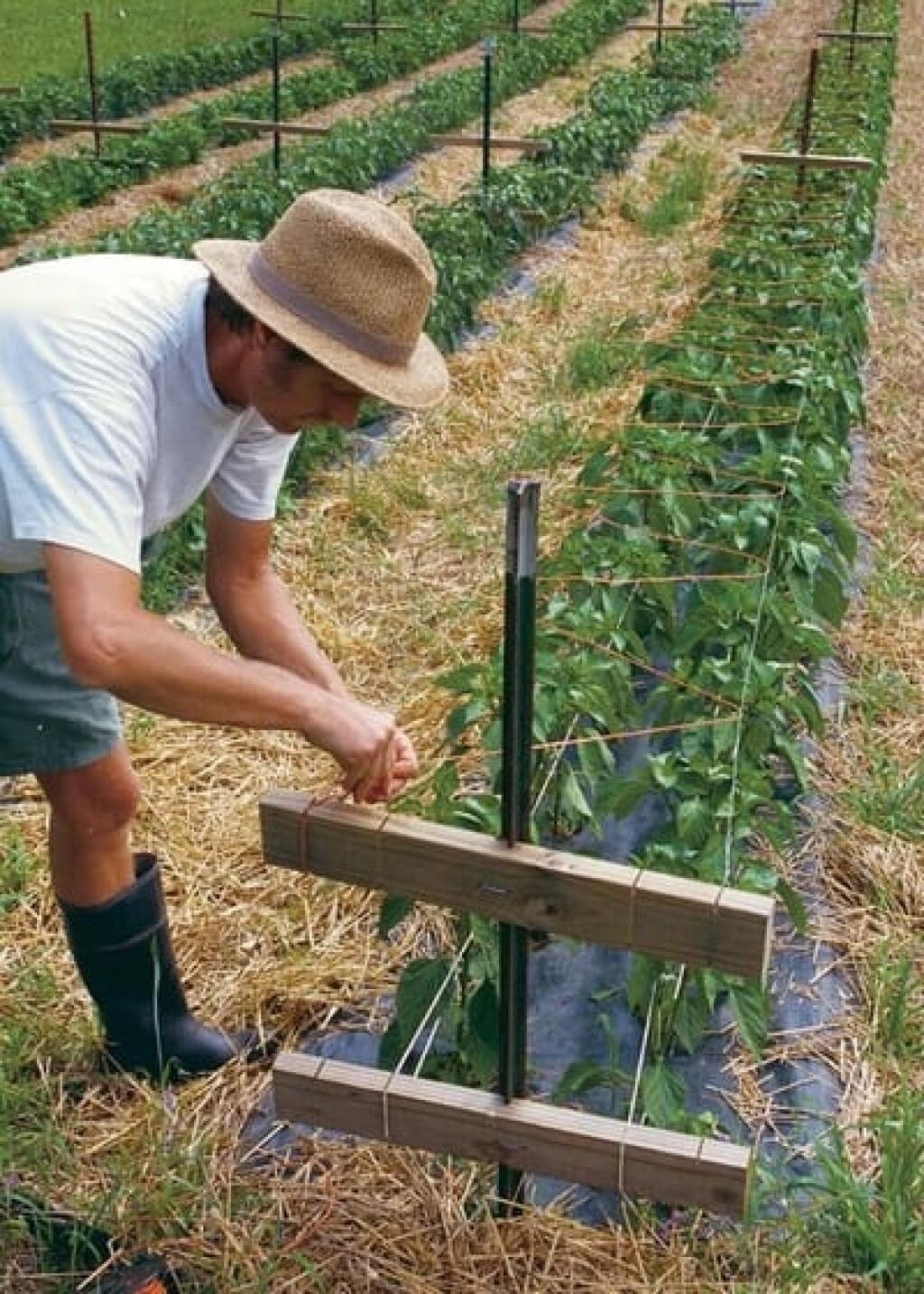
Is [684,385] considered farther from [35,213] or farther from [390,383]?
[35,213]

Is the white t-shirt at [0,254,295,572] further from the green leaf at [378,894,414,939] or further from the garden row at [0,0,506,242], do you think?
the garden row at [0,0,506,242]

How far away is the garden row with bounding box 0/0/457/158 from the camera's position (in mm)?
12812

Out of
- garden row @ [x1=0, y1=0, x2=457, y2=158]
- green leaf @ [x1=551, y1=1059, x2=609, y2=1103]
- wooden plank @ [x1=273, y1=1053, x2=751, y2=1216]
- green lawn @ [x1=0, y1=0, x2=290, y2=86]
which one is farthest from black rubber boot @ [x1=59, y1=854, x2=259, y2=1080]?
green lawn @ [x1=0, y1=0, x2=290, y2=86]

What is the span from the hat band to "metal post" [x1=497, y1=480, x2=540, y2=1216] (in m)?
0.26

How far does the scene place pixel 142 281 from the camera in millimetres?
2312

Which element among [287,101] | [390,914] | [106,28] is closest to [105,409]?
[390,914]

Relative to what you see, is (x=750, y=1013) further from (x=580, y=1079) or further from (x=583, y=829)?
(x=583, y=829)

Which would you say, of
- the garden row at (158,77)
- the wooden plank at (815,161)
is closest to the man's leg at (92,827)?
the wooden plank at (815,161)

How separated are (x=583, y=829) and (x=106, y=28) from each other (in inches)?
664

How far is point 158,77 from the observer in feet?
48.9

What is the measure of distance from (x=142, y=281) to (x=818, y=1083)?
1.80 meters

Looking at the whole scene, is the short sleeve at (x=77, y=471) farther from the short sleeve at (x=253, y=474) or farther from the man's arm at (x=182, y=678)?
the short sleeve at (x=253, y=474)

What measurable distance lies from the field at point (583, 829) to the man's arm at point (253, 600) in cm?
40

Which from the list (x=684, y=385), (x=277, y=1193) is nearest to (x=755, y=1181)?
(x=277, y=1193)
